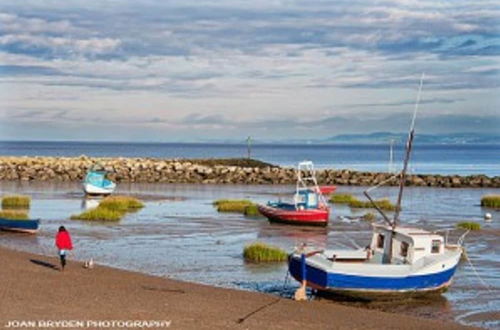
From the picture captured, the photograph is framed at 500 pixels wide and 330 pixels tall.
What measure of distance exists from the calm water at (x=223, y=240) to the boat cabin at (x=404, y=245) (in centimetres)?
128

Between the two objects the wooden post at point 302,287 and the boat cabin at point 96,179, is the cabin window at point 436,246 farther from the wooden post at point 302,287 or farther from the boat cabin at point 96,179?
the boat cabin at point 96,179

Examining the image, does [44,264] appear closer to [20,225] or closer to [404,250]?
[20,225]

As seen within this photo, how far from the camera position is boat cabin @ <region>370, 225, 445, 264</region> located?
24.4 metres

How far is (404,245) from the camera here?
24828 mm

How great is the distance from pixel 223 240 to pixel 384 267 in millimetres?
14903

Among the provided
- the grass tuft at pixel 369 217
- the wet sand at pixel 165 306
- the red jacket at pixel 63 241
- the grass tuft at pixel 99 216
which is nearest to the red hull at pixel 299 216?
the grass tuft at pixel 369 217

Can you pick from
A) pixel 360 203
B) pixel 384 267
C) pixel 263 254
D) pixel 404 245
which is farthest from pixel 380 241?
pixel 360 203

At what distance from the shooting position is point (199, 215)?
5000 cm

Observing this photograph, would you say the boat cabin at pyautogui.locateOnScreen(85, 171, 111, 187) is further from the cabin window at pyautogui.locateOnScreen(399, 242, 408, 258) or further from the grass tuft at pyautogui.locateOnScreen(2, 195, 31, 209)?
the cabin window at pyautogui.locateOnScreen(399, 242, 408, 258)

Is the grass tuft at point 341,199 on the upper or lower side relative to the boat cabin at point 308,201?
lower

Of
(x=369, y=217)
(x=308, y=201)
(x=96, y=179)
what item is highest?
(x=96, y=179)

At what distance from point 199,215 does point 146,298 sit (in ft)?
92.6

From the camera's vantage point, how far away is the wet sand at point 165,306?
19141mm

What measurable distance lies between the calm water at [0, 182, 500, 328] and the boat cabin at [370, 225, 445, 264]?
1281 mm
